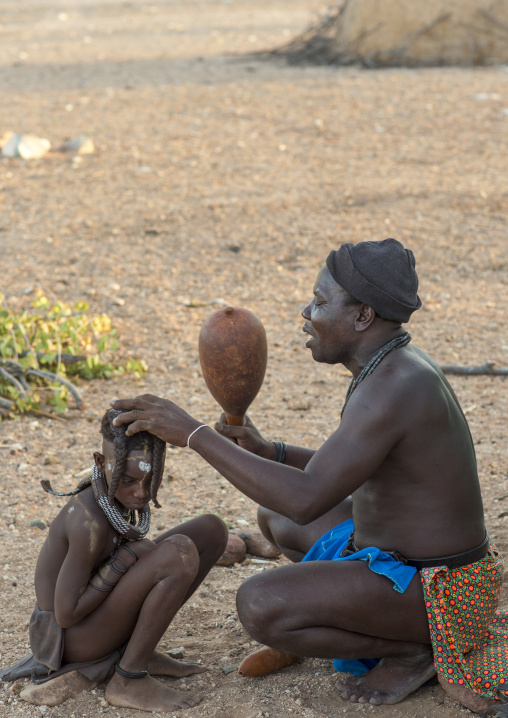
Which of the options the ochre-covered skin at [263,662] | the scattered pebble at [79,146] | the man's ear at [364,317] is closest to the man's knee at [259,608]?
the ochre-covered skin at [263,662]

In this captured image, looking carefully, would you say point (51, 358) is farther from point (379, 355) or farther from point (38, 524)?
point (379, 355)

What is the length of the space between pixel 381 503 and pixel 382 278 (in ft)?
2.43

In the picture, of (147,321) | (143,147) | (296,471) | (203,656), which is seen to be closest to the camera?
(296,471)

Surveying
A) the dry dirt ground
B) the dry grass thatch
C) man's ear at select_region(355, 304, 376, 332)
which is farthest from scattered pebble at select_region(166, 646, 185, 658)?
the dry grass thatch

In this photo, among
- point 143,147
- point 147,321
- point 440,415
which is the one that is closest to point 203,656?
point 440,415

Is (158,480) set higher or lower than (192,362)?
higher

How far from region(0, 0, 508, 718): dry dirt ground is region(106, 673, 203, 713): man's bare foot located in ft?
0.18

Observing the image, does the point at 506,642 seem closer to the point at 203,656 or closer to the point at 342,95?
the point at 203,656

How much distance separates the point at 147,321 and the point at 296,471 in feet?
12.2

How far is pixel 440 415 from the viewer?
285cm

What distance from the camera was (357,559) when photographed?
9.76ft

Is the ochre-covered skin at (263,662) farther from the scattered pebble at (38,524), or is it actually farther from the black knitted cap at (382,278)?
the scattered pebble at (38,524)

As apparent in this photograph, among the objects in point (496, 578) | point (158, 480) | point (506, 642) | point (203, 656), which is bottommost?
point (203, 656)

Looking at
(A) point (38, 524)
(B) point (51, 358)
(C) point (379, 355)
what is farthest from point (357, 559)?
(B) point (51, 358)
